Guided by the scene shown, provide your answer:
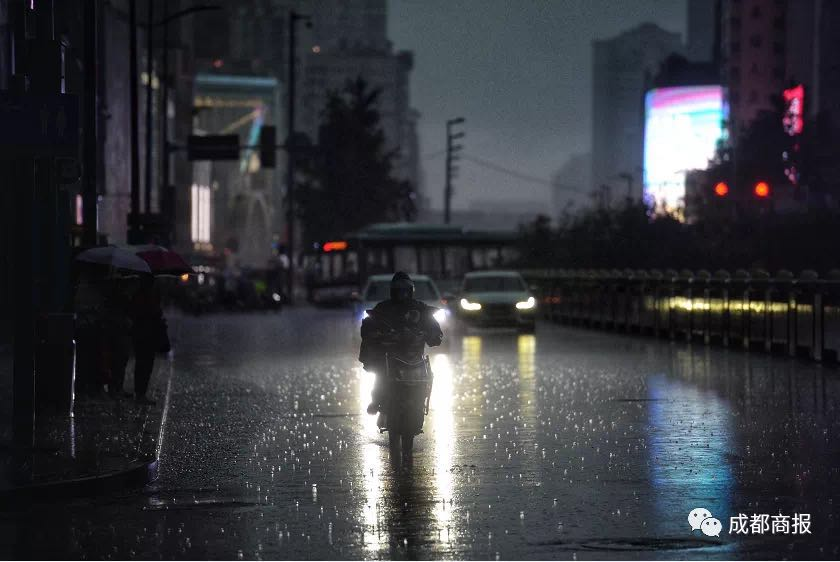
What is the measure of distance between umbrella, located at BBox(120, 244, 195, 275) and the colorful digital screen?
16133 centimetres

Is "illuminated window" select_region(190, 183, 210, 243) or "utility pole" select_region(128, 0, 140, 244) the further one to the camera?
"illuminated window" select_region(190, 183, 210, 243)

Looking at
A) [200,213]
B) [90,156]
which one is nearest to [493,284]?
[90,156]

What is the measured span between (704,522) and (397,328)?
15.7ft

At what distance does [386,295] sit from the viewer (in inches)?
1384

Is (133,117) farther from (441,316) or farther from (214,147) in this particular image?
(214,147)

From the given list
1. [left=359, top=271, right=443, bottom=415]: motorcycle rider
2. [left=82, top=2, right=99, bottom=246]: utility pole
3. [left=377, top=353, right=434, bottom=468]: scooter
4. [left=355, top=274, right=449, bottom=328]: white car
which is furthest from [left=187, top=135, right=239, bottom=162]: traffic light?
[left=377, top=353, right=434, bottom=468]: scooter

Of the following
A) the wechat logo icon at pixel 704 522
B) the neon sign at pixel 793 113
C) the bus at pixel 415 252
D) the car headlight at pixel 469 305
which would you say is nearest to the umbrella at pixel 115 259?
the wechat logo icon at pixel 704 522

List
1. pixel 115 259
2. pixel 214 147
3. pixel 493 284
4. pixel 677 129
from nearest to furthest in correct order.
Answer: pixel 115 259
pixel 493 284
pixel 214 147
pixel 677 129

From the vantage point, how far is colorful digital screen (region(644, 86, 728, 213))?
184 meters

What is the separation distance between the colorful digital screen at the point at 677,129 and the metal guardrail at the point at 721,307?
130943mm

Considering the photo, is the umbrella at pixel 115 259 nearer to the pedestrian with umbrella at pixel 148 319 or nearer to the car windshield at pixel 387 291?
the pedestrian with umbrella at pixel 148 319

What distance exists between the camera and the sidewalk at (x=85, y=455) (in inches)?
468

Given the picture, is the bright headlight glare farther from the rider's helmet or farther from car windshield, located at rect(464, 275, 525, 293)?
the rider's helmet

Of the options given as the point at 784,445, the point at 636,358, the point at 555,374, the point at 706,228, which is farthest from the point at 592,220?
the point at 784,445
